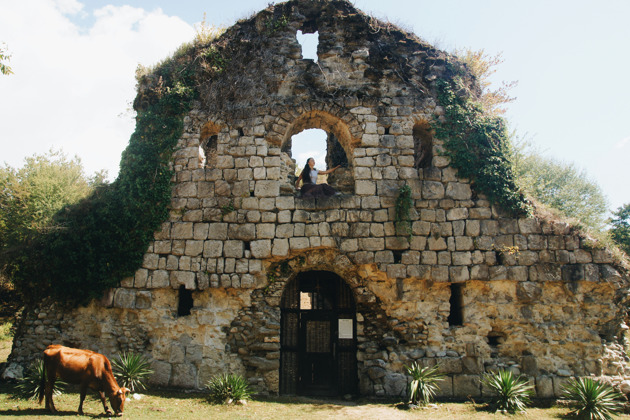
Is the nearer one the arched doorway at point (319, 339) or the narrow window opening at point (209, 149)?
the arched doorway at point (319, 339)

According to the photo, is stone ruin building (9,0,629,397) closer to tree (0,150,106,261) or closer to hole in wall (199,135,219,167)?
hole in wall (199,135,219,167)

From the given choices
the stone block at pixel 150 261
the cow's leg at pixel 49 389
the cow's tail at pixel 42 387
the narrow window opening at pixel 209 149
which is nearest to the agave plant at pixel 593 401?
the stone block at pixel 150 261

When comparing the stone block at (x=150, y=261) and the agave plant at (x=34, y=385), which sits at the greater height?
the stone block at (x=150, y=261)

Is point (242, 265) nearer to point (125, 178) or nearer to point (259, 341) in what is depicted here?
point (259, 341)

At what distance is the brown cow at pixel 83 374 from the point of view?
22.4 feet

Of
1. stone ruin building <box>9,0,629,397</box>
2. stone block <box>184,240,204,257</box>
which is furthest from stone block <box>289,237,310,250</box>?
stone block <box>184,240,204,257</box>

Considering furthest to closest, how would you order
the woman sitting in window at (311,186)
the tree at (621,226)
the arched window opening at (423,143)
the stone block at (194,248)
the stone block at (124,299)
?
the tree at (621,226) → the arched window opening at (423,143) → the woman sitting in window at (311,186) → the stone block at (194,248) → the stone block at (124,299)

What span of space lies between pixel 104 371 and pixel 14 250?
497 cm

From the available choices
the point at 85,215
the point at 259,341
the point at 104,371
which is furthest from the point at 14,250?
the point at 259,341

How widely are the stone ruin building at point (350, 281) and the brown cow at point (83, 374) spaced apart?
6.38ft

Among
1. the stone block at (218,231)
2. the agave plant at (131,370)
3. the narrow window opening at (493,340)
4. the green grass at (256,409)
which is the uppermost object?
the stone block at (218,231)

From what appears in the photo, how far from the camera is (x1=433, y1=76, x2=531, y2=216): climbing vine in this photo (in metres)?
9.35

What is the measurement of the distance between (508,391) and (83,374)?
26.1 feet

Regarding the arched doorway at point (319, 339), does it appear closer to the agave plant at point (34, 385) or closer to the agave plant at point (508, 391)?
the agave plant at point (508, 391)
